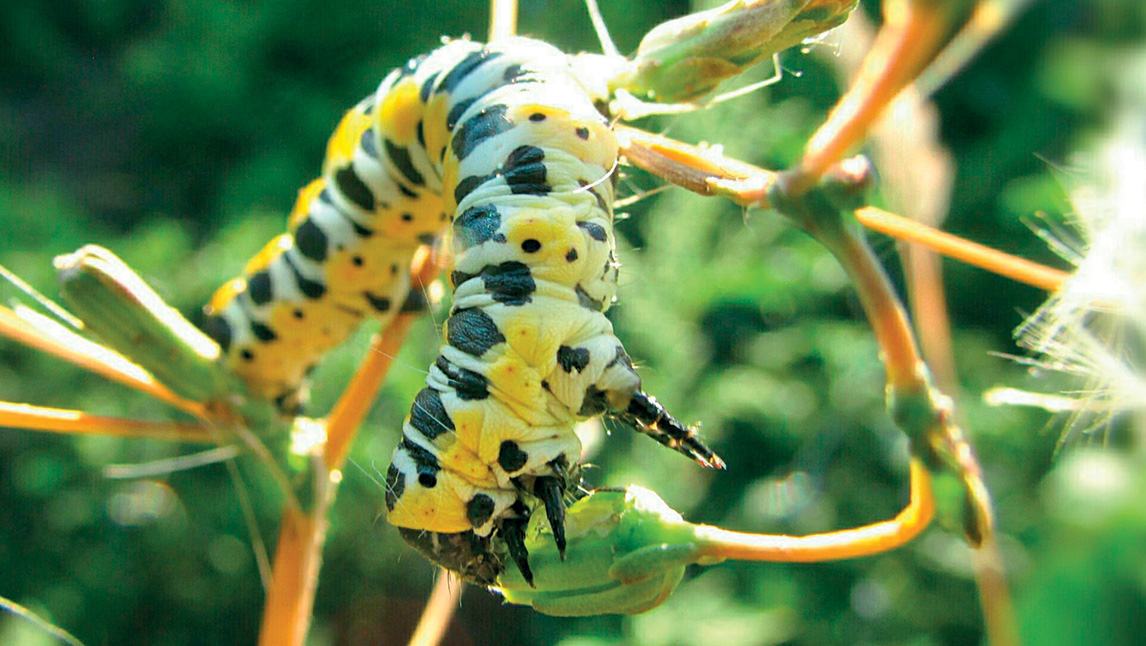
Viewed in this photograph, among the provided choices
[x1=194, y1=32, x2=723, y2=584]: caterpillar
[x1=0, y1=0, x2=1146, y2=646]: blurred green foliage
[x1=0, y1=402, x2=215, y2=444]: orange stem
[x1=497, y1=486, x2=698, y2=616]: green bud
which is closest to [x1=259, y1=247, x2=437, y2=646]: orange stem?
[x1=0, y1=402, x2=215, y2=444]: orange stem

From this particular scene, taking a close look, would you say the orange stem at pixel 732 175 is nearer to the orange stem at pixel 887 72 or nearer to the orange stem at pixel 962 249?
the orange stem at pixel 962 249

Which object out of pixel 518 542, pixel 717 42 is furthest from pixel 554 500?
pixel 717 42

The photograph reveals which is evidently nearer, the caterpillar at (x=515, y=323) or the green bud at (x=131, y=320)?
the caterpillar at (x=515, y=323)

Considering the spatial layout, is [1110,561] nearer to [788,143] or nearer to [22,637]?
[788,143]

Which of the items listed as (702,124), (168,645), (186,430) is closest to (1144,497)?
(186,430)

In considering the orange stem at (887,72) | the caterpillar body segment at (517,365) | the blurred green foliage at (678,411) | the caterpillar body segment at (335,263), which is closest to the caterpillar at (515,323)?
the caterpillar body segment at (517,365)

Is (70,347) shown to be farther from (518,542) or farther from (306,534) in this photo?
(518,542)
